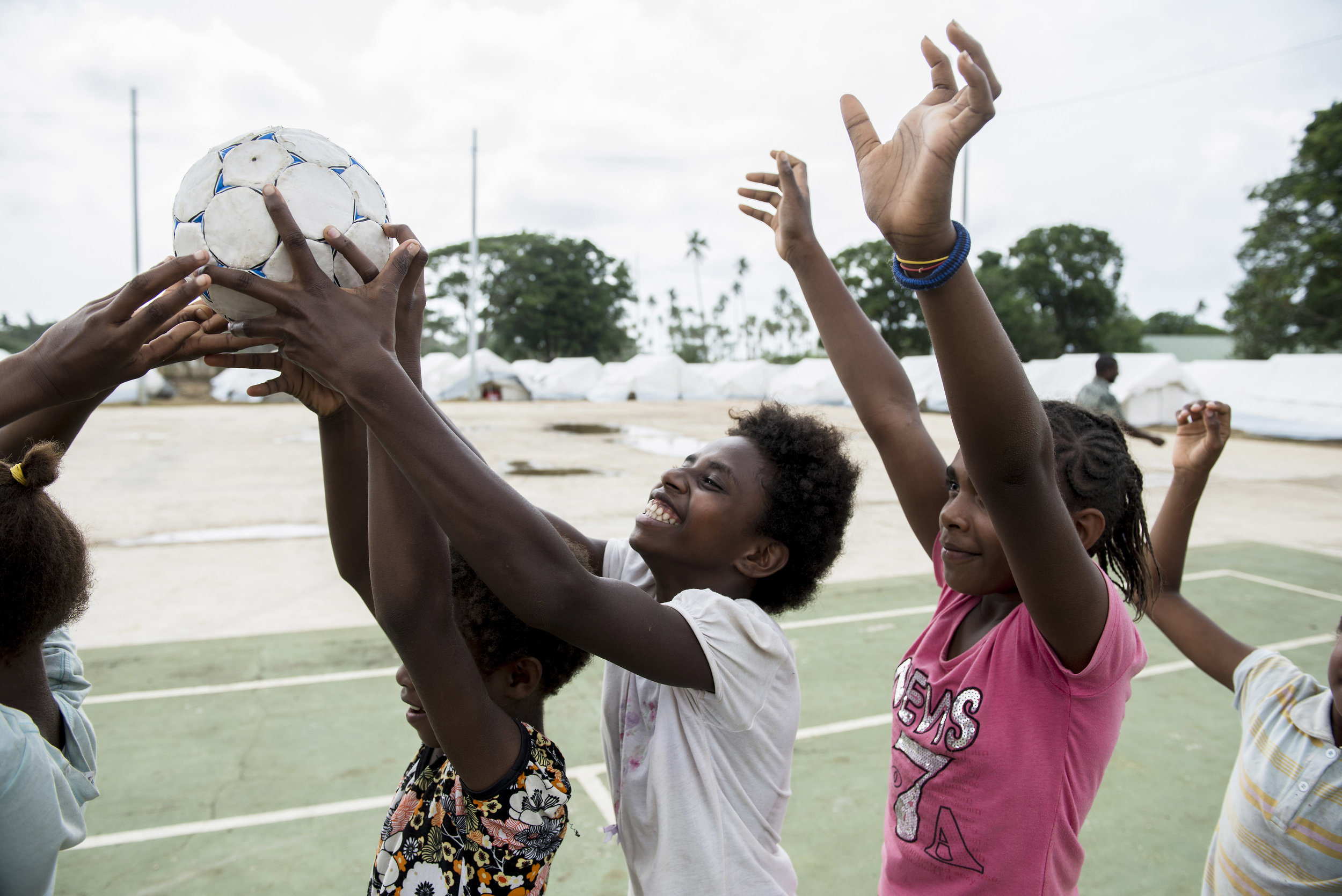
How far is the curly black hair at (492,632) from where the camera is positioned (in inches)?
63.0

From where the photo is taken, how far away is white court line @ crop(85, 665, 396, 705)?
4.57m

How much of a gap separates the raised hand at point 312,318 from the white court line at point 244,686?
400 centimetres

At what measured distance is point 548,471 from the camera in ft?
43.7

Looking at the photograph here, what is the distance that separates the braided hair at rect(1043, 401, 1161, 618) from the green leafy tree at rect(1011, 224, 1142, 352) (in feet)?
163

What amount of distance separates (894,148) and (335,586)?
653 centimetres

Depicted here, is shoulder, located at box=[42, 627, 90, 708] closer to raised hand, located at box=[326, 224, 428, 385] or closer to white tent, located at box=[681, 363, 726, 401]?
raised hand, located at box=[326, 224, 428, 385]

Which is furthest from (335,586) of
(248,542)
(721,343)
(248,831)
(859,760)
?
(721,343)

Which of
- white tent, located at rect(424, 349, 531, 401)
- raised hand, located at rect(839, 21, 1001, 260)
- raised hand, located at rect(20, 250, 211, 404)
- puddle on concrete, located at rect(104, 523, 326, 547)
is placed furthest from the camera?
white tent, located at rect(424, 349, 531, 401)

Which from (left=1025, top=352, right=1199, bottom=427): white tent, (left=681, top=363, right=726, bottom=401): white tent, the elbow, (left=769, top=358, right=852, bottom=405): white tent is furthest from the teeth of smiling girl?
(left=681, top=363, right=726, bottom=401): white tent

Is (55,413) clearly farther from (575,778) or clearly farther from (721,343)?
(721,343)

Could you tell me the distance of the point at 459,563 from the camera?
1.68 metres

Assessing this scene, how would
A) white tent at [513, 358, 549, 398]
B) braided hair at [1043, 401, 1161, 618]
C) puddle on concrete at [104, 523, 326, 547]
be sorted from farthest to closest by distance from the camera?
white tent at [513, 358, 549, 398], puddle on concrete at [104, 523, 326, 547], braided hair at [1043, 401, 1161, 618]

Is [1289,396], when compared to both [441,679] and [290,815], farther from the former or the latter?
[441,679]

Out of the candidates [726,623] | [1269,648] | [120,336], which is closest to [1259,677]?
[726,623]
